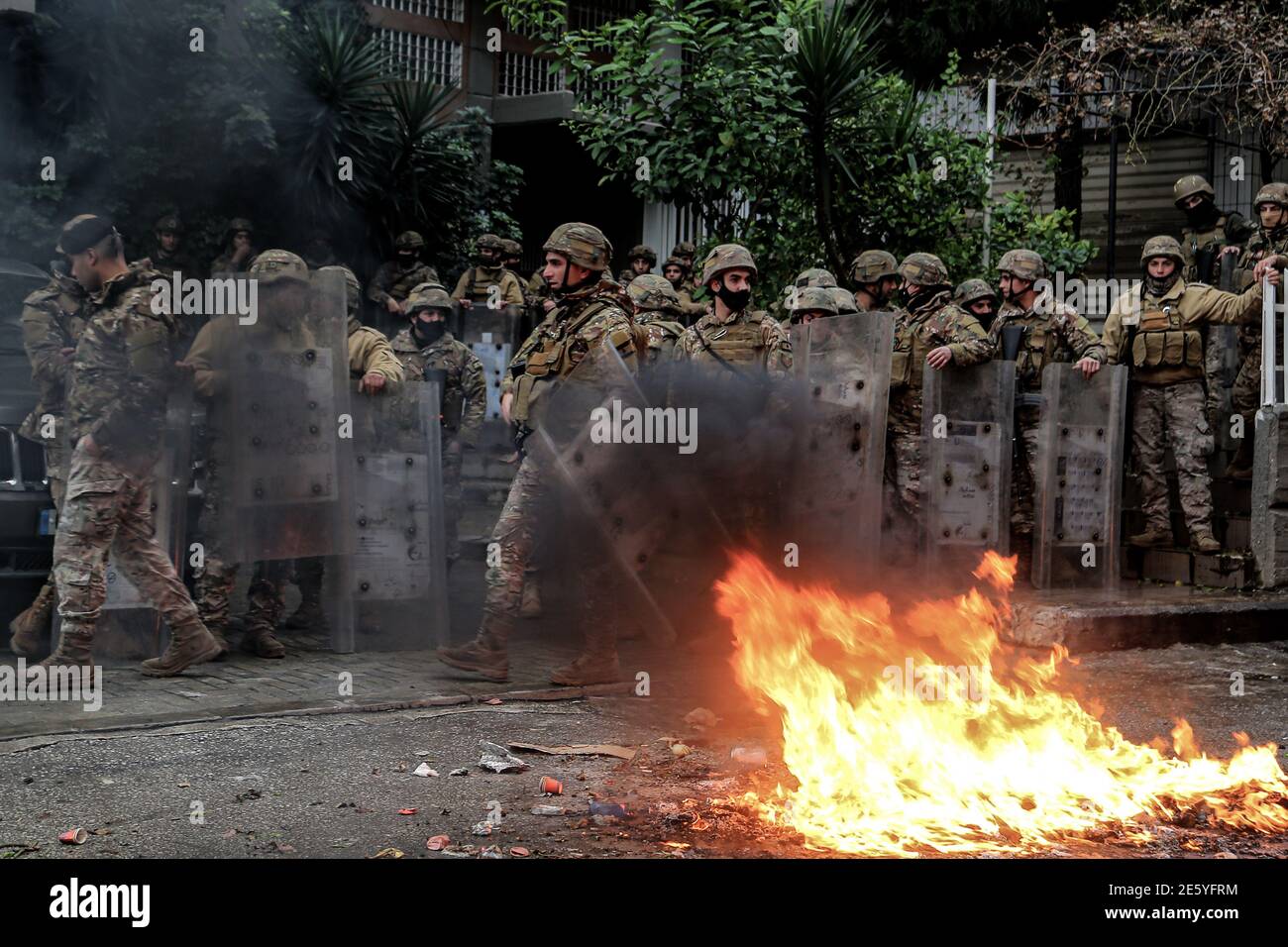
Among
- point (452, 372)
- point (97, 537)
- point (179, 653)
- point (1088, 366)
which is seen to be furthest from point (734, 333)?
point (97, 537)

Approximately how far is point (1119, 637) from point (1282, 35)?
5.65 metres

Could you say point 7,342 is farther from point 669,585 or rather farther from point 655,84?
point 655,84

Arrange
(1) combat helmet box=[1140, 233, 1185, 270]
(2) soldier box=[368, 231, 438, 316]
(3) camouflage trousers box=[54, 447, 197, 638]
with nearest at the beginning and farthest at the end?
(3) camouflage trousers box=[54, 447, 197, 638]
(1) combat helmet box=[1140, 233, 1185, 270]
(2) soldier box=[368, 231, 438, 316]

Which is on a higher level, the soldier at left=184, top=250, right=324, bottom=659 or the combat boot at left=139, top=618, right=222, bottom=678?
the soldier at left=184, top=250, right=324, bottom=659

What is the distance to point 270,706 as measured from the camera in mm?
6094

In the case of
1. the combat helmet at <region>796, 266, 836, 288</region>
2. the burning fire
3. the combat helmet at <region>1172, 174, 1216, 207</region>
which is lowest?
the burning fire

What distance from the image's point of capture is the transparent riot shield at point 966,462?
864cm

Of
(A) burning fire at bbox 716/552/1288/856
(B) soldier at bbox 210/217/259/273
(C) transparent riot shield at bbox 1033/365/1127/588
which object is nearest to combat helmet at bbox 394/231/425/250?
(B) soldier at bbox 210/217/259/273

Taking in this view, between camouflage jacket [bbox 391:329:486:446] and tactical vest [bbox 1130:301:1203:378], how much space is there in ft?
14.7

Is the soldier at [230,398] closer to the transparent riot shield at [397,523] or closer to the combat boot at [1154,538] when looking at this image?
the transparent riot shield at [397,523]

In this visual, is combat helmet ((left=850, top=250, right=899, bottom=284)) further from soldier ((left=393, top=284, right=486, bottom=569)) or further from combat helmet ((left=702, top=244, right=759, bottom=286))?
soldier ((left=393, top=284, right=486, bottom=569))

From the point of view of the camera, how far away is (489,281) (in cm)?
1277

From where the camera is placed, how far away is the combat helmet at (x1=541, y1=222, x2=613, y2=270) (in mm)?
6996

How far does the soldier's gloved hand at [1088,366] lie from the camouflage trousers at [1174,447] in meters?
0.83
